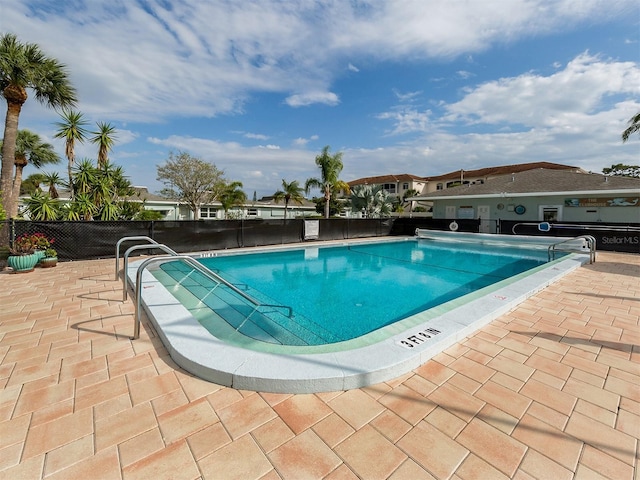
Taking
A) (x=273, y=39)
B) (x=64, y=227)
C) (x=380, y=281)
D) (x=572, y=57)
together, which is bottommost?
(x=380, y=281)

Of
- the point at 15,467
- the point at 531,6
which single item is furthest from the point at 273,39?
the point at 15,467

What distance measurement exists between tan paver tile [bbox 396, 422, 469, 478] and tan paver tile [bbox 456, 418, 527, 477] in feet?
0.27

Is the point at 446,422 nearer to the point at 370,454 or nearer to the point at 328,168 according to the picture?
the point at 370,454

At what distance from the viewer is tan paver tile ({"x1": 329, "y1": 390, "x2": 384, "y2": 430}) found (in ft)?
5.98

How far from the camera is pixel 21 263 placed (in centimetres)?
609

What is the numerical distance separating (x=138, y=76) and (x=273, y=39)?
16.2 feet

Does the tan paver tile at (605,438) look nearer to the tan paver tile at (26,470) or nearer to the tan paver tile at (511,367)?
the tan paver tile at (511,367)

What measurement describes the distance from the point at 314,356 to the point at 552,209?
1863 cm

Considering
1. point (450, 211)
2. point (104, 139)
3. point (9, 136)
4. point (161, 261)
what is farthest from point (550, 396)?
point (450, 211)

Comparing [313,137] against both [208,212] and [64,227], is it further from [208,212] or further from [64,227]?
[64,227]

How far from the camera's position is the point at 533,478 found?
1413mm

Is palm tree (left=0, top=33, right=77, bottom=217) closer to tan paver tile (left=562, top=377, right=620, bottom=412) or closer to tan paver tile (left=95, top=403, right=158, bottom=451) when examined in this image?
tan paver tile (left=95, top=403, right=158, bottom=451)

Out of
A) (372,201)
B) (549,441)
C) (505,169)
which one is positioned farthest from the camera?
(505,169)

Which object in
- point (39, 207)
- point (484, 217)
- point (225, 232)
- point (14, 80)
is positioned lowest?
point (225, 232)
